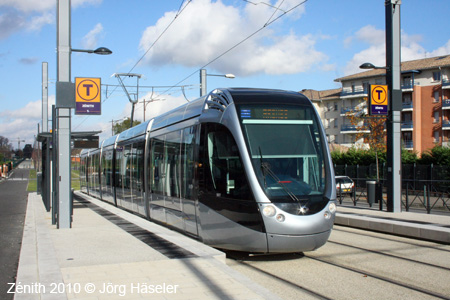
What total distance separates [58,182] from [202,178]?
418cm

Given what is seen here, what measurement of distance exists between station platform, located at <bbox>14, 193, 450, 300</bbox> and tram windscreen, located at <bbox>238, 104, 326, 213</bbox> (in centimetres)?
155

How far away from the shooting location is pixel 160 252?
833 cm

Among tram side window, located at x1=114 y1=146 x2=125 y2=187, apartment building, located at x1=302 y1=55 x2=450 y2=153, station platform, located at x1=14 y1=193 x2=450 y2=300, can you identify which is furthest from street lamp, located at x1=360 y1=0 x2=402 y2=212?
apartment building, located at x1=302 y1=55 x2=450 y2=153

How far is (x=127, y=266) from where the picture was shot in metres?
7.23

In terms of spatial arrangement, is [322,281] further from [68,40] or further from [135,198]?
[135,198]

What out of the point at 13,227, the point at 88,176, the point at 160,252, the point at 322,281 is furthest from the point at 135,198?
the point at 88,176

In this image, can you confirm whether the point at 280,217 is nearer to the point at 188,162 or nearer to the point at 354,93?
the point at 188,162

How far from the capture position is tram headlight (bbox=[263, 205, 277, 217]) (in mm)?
8094

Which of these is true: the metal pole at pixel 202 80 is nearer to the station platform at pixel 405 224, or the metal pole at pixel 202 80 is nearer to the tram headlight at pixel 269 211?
the station platform at pixel 405 224

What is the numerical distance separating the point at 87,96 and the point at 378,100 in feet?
30.1

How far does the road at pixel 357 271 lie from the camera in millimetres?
6703

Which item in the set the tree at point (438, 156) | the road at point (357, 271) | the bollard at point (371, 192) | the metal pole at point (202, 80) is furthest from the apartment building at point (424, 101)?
the road at point (357, 271)

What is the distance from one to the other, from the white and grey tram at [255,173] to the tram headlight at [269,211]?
0.02 m

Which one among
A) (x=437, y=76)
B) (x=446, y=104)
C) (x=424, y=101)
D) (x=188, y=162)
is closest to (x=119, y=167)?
(x=188, y=162)
